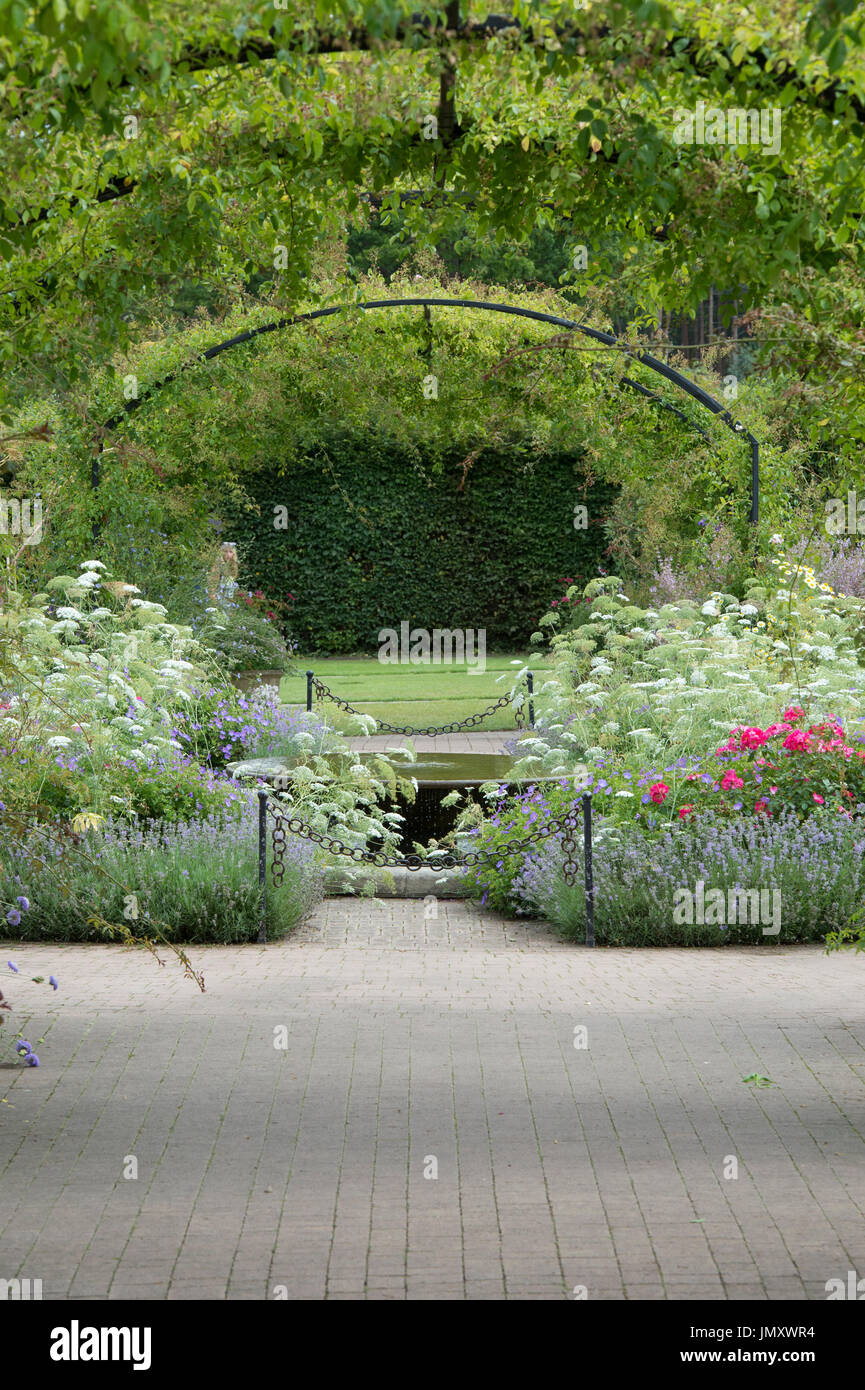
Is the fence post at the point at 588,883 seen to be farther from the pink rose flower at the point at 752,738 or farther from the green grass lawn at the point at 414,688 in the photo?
the green grass lawn at the point at 414,688

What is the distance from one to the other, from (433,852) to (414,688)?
412 inches

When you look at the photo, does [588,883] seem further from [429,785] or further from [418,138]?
[418,138]

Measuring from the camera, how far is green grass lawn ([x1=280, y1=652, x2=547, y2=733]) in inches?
620

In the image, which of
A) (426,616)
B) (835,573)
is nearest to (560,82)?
(835,573)

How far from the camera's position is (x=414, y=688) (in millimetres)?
19016

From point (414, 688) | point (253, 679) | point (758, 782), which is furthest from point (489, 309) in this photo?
point (414, 688)

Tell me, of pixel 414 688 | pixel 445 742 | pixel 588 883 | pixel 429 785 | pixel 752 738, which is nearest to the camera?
pixel 588 883

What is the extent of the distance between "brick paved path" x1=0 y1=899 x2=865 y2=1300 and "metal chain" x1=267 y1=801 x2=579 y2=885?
63 cm

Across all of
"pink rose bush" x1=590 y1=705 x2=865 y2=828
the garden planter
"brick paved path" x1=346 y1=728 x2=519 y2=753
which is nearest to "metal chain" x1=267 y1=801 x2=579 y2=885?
"pink rose bush" x1=590 y1=705 x2=865 y2=828

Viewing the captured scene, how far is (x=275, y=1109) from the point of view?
16.4 feet

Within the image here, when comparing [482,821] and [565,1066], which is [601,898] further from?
[565,1066]

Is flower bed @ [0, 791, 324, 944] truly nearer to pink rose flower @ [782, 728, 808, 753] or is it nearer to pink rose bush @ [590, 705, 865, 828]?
pink rose bush @ [590, 705, 865, 828]

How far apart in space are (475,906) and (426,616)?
48.3 feet

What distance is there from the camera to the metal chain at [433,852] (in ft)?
25.2
